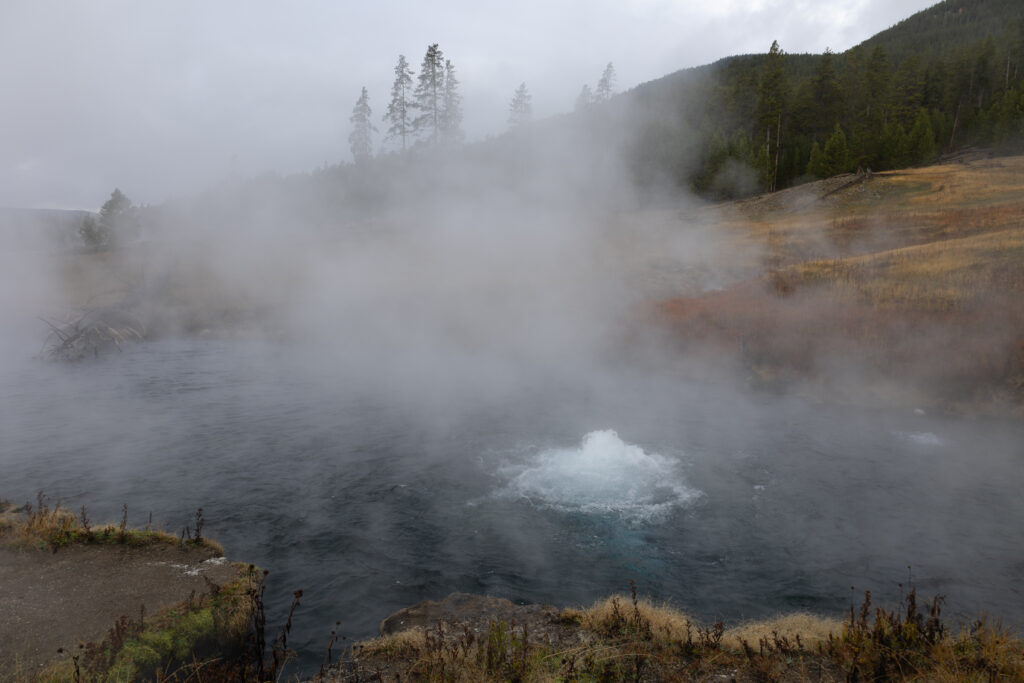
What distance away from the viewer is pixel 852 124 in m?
42.1

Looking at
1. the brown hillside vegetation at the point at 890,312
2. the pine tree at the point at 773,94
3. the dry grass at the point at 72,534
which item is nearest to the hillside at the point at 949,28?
the pine tree at the point at 773,94

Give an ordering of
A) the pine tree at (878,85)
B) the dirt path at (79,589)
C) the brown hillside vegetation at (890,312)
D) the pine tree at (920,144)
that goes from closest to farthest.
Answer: the dirt path at (79,589) < the brown hillside vegetation at (890,312) < the pine tree at (920,144) < the pine tree at (878,85)

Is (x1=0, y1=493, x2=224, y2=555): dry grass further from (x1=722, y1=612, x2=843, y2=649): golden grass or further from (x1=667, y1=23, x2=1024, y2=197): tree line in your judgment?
(x1=667, y1=23, x2=1024, y2=197): tree line

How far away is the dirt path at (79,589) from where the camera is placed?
12.6 feet

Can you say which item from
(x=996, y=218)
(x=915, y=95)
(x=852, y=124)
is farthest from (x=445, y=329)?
(x=915, y=95)

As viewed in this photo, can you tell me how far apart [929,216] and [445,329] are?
2047cm

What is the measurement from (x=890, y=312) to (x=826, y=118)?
124 ft

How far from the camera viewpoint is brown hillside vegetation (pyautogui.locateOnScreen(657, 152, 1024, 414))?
34.1ft

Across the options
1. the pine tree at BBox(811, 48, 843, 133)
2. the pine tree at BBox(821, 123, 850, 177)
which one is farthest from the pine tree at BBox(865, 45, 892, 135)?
the pine tree at BBox(821, 123, 850, 177)

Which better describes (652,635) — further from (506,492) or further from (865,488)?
(865,488)

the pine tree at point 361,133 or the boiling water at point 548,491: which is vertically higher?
the pine tree at point 361,133

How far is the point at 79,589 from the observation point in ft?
14.9

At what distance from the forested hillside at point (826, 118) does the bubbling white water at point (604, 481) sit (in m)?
18.9

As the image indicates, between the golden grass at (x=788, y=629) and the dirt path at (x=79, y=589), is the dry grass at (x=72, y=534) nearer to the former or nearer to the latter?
the dirt path at (x=79, y=589)
